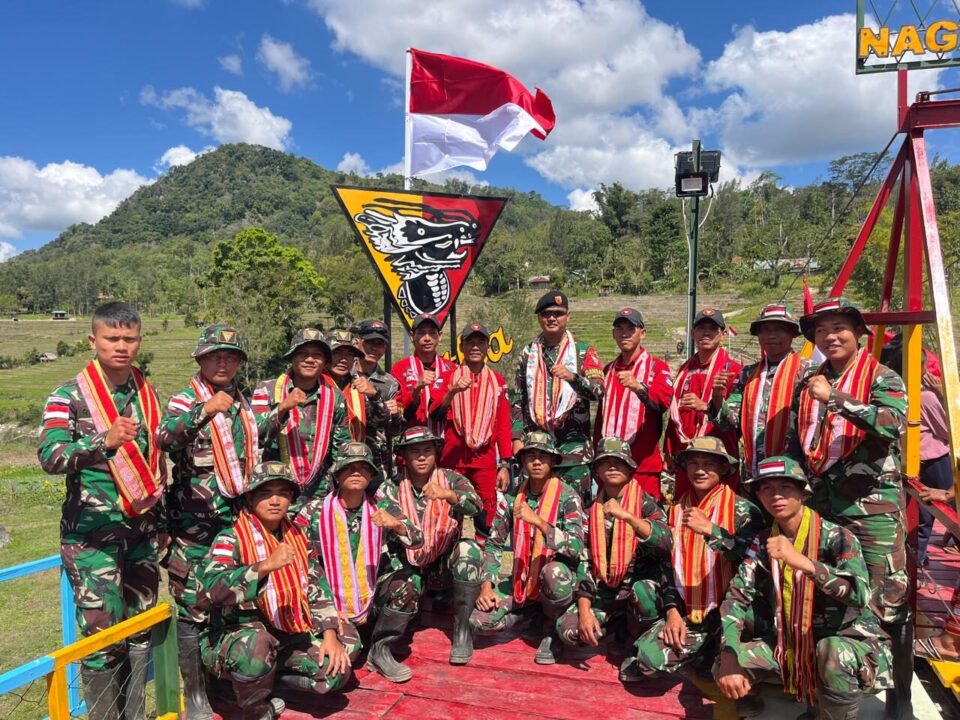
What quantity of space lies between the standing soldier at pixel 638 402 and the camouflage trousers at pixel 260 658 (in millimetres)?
2161

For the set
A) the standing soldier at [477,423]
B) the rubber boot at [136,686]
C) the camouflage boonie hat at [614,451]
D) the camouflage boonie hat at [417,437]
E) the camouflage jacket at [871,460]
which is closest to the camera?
the camouflage jacket at [871,460]

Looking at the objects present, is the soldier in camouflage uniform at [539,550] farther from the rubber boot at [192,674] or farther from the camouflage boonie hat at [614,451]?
the rubber boot at [192,674]

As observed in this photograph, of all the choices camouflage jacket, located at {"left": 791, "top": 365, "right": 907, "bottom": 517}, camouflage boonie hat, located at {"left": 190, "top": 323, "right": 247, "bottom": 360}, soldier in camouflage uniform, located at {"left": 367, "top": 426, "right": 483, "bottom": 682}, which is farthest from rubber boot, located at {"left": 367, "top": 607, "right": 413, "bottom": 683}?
camouflage jacket, located at {"left": 791, "top": 365, "right": 907, "bottom": 517}

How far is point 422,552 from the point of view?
383 centimetres

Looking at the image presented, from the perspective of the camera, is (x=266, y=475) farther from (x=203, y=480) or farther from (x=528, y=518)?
(x=528, y=518)

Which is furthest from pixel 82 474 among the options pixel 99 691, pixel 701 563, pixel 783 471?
pixel 783 471

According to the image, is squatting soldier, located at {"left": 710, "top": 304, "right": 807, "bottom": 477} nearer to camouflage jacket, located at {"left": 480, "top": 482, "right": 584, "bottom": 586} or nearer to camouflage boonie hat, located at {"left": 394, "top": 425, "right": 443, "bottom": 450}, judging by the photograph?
camouflage jacket, located at {"left": 480, "top": 482, "right": 584, "bottom": 586}

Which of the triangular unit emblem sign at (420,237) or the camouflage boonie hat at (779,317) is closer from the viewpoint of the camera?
the camouflage boonie hat at (779,317)

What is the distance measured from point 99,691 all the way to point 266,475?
4.00ft

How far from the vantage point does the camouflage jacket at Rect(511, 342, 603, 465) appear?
4312 mm

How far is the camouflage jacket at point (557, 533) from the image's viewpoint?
380cm

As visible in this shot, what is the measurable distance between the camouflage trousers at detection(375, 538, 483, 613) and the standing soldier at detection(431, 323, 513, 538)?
51 centimetres

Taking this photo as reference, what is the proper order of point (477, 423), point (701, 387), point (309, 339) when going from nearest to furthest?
point (309, 339), point (701, 387), point (477, 423)

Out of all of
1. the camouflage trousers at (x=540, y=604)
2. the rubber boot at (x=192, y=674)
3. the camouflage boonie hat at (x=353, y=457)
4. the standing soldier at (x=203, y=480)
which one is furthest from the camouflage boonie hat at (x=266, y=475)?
the camouflage trousers at (x=540, y=604)
